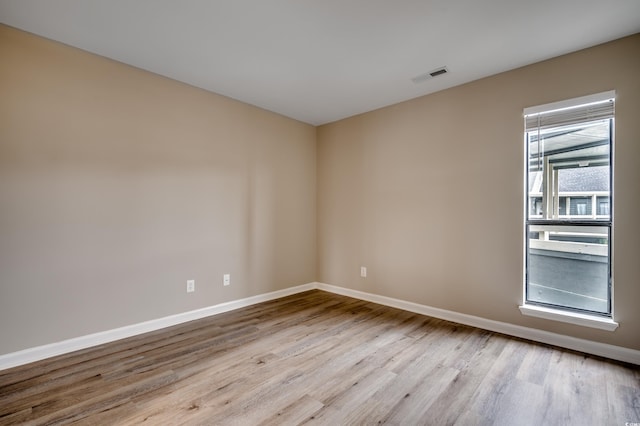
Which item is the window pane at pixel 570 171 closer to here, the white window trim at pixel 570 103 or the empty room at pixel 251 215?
the empty room at pixel 251 215

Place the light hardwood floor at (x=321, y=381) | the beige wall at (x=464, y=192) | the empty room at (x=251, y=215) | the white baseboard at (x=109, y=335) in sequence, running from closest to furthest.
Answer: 1. the light hardwood floor at (x=321, y=381)
2. the empty room at (x=251, y=215)
3. the white baseboard at (x=109, y=335)
4. the beige wall at (x=464, y=192)

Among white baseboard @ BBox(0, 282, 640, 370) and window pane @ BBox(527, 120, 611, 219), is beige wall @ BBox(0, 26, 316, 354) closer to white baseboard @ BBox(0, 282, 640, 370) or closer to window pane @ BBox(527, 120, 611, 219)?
white baseboard @ BBox(0, 282, 640, 370)

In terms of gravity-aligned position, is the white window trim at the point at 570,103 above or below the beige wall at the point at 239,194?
above

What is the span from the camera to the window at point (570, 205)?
8.24ft

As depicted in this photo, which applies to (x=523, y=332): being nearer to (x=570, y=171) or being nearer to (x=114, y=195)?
(x=570, y=171)

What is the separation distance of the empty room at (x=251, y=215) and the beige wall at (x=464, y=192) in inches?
0.8

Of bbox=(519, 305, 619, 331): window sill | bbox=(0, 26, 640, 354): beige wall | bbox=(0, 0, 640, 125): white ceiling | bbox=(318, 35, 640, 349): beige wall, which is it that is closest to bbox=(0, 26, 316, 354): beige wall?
bbox=(0, 26, 640, 354): beige wall

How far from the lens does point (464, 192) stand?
3.19 metres

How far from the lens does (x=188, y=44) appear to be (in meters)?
2.49

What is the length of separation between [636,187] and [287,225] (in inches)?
141

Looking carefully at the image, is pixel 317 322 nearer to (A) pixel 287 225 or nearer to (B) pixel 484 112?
(A) pixel 287 225

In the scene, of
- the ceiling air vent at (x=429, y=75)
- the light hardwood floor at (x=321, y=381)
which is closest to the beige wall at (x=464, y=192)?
the ceiling air vent at (x=429, y=75)

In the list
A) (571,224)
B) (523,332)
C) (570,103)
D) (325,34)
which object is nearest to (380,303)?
(523,332)

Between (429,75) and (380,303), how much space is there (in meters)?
2.76
